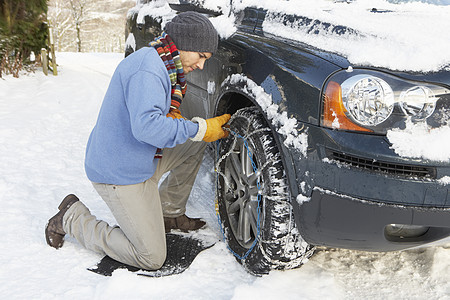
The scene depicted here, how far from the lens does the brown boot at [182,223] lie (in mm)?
2895

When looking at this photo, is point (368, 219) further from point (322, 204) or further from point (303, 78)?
point (303, 78)

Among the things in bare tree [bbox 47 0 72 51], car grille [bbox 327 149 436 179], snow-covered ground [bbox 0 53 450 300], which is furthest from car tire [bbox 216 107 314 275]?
bare tree [bbox 47 0 72 51]

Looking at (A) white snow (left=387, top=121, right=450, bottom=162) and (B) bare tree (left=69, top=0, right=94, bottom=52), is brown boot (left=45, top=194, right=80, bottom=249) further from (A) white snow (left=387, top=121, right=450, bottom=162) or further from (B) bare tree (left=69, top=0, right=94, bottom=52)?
(B) bare tree (left=69, top=0, right=94, bottom=52)

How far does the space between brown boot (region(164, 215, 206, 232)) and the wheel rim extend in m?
0.36

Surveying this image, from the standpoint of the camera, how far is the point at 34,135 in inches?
186

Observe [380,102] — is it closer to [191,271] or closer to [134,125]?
[134,125]

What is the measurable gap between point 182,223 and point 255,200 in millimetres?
748

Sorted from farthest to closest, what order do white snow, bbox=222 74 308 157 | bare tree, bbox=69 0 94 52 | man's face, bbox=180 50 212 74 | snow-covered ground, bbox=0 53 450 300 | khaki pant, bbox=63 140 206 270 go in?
bare tree, bbox=69 0 94 52 < khaki pant, bbox=63 140 206 270 < man's face, bbox=180 50 212 74 < snow-covered ground, bbox=0 53 450 300 < white snow, bbox=222 74 308 157

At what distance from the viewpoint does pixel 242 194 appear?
2484 millimetres

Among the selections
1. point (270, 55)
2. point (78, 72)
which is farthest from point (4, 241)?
point (78, 72)

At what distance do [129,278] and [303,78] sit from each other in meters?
1.33

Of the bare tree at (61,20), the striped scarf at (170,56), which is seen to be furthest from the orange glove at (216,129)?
the bare tree at (61,20)

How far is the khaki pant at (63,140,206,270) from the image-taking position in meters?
2.40

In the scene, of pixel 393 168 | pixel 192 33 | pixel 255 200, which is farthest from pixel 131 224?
pixel 393 168
